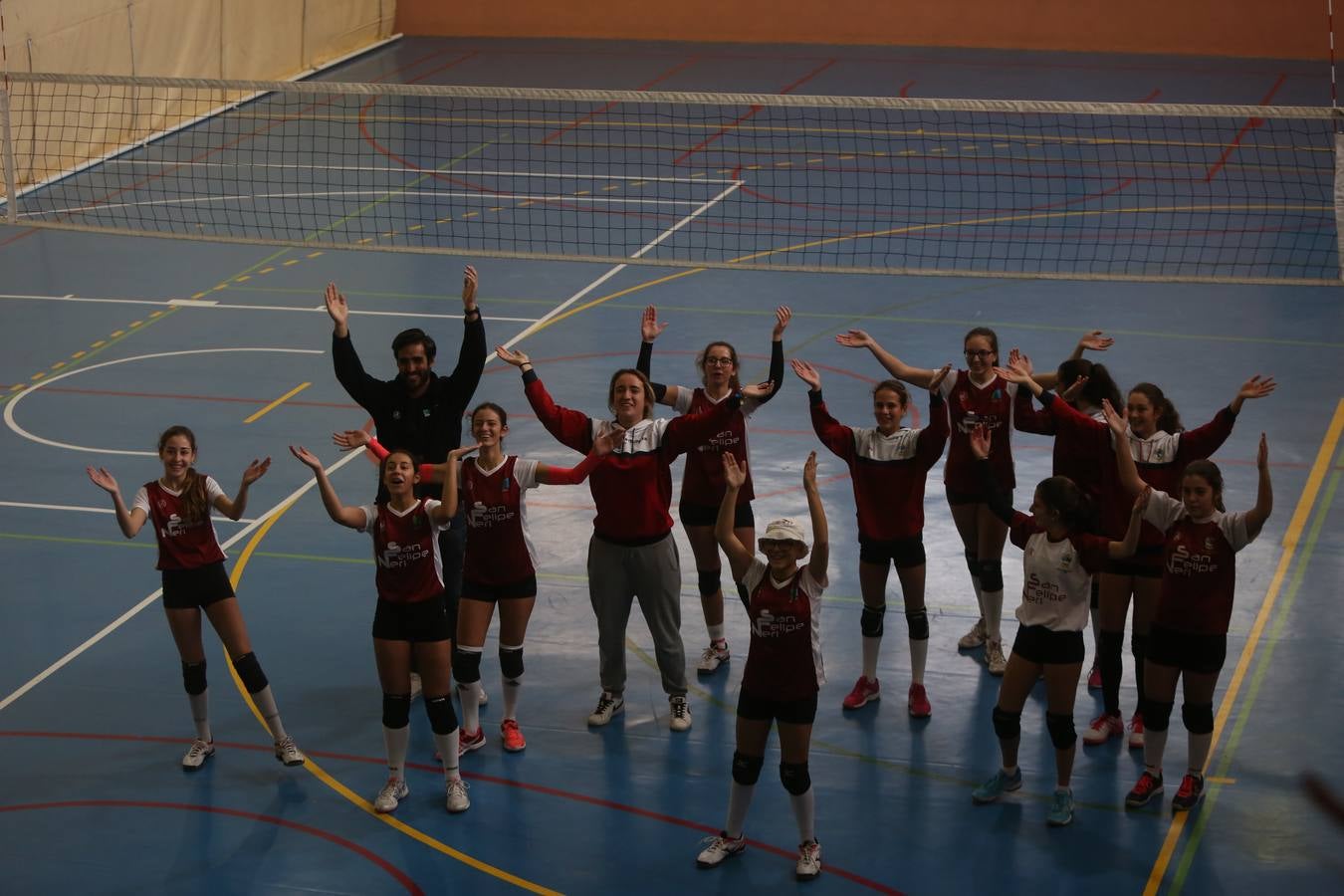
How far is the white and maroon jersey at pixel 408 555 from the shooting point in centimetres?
757

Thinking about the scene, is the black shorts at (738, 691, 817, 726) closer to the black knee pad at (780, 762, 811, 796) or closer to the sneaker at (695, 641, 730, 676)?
the black knee pad at (780, 762, 811, 796)

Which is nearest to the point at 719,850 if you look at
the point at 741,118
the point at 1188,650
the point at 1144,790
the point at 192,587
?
the point at 1144,790

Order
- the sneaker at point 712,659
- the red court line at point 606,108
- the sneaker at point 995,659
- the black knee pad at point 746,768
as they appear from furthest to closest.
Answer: the red court line at point 606,108, the sneaker at point 712,659, the sneaker at point 995,659, the black knee pad at point 746,768

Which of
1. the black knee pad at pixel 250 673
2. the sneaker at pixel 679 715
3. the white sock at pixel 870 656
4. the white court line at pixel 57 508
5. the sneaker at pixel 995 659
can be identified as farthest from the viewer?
the white court line at pixel 57 508

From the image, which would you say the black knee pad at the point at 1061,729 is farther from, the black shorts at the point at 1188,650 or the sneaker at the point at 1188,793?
the sneaker at the point at 1188,793

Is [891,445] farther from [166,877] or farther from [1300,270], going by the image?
[1300,270]

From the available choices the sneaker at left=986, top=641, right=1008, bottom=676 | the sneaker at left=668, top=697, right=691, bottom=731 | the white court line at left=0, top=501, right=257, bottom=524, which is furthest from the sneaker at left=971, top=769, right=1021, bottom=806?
the white court line at left=0, top=501, right=257, bottom=524

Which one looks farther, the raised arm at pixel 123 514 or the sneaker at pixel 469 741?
the sneaker at pixel 469 741

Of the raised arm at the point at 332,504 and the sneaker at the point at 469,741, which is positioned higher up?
the raised arm at the point at 332,504

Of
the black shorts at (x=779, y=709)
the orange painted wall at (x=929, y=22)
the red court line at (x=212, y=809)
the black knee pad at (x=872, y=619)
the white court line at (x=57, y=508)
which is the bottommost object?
the red court line at (x=212, y=809)

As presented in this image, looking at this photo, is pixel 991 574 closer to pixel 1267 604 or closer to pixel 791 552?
pixel 1267 604

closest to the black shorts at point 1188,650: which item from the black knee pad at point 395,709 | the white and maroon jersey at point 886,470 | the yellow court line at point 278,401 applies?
the white and maroon jersey at point 886,470

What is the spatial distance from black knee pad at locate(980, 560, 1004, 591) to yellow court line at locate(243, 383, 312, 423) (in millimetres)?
6557

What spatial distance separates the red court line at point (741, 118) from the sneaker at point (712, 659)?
13.5 metres
